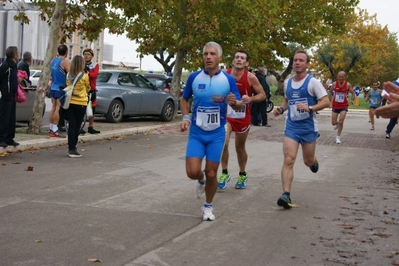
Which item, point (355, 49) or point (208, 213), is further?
point (355, 49)

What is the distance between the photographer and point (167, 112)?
1007 inches

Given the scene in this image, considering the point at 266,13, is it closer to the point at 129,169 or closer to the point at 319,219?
the point at 129,169

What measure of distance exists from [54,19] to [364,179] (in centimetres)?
855

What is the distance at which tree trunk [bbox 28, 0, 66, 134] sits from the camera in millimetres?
17391

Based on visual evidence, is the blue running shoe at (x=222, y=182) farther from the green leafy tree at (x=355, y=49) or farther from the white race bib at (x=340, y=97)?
the green leafy tree at (x=355, y=49)

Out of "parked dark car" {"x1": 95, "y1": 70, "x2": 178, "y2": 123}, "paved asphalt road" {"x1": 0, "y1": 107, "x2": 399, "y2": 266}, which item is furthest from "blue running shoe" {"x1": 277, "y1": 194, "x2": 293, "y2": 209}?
"parked dark car" {"x1": 95, "y1": 70, "x2": 178, "y2": 123}

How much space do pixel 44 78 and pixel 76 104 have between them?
3.67 m

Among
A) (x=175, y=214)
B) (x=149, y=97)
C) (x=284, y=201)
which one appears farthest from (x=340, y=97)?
(x=175, y=214)

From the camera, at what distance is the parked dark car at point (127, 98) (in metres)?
22.7

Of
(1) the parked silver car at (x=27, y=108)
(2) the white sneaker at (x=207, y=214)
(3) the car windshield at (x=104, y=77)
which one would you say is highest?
(3) the car windshield at (x=104, y=77)

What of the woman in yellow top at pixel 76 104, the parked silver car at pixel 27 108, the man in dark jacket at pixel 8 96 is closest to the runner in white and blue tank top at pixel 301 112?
the woman in yellow top at pixel 76 104

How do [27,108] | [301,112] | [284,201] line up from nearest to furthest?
[284,201]
[301,112]
[27,108]

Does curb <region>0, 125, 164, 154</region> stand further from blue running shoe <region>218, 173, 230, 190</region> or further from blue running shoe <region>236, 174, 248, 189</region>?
blue running shoe <region>236, 174, 248, 189</region>

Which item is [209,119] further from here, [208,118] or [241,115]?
[241,115]
